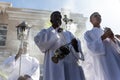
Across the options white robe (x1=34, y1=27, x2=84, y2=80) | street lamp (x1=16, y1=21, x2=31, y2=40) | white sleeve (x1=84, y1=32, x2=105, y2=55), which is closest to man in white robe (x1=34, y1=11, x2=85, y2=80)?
white robe (x1=34, y1=27, x2=84, y2=80)

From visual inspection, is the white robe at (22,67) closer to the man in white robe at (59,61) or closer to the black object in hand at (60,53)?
the man in white robe at (59,61)

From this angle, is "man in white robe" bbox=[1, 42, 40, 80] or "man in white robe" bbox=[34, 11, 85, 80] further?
"man in white robe" bbox=[1, 42, 40, 80]

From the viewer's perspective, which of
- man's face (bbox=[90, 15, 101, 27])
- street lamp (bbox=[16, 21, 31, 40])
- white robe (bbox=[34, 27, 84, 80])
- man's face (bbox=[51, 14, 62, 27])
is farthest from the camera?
street lamp (bbox=[16, 21, 31, 40])

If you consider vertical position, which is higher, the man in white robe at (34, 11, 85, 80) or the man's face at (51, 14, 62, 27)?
the man's face at (51, 14, 62, 27)

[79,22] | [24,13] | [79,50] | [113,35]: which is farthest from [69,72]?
[24,13]

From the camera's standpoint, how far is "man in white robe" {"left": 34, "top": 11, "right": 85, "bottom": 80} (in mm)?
4555

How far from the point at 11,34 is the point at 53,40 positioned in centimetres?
1295

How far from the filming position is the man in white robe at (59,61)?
179 inches

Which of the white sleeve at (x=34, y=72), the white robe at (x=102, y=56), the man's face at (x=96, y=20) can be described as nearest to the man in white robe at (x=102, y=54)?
the white robe at (x=102, y=56)

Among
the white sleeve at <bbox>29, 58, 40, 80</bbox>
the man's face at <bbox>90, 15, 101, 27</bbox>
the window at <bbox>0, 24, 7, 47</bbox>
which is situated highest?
the man's face at <bbox>90, 15, 101, 27</bbox>

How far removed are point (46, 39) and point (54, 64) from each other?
0.35 metres

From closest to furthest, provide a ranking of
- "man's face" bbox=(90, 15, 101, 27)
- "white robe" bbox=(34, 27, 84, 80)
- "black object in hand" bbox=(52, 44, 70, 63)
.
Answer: "black object in hand" bbox=(52, 44, 70, 63), "white robe" bbox=(34, 27, 84, 80), "man's face" bbox=(90, 15, 101, 27)

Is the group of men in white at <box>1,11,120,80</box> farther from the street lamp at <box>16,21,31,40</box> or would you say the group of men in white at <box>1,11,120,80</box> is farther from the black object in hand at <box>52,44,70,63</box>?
the street lamp at <box>16,21,31,40</box>

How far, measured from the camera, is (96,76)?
16.2ft
